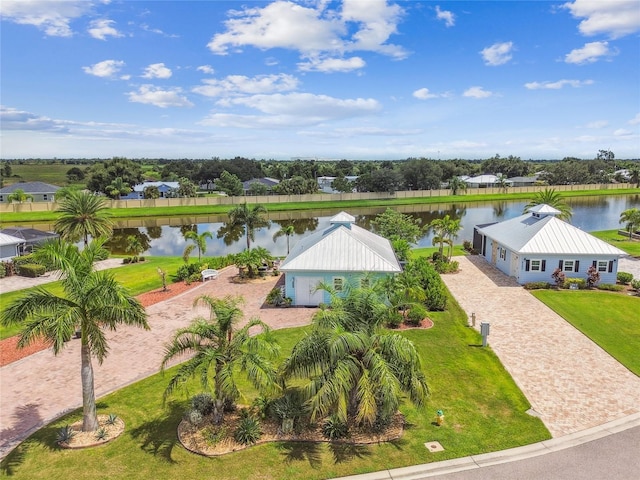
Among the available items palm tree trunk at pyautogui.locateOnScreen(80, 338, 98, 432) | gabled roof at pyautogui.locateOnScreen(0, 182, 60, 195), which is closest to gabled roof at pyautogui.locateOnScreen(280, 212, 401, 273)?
palm tree trunk at pyautogui.locateOnScreen(80, 338, 98, 432)

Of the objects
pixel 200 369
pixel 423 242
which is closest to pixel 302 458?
pixel 200 369

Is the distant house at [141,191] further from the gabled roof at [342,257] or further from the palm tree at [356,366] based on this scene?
the palm tree at [356,366]

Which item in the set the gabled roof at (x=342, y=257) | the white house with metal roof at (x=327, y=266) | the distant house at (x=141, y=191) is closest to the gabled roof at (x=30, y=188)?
the distant house at (x=141, y=191)

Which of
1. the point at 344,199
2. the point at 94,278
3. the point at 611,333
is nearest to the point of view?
the point at 94,278

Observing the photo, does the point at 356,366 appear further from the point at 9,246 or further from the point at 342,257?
the point at 9,246

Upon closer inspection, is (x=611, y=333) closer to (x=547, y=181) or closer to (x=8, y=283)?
(x=8, y=283)

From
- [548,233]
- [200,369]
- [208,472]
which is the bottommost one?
[208,472]
